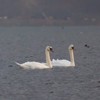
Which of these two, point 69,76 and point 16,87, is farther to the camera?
point 69,76

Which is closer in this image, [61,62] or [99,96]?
[99,96]

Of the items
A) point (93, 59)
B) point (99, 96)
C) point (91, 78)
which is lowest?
point (99, 96)

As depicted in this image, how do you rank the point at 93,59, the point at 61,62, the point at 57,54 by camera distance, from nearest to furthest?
the point at 61,62, the point at 93,59, the point at 57,54

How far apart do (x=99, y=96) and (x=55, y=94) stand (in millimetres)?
2015

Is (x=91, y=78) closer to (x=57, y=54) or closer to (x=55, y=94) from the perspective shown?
(x=55, y=94)

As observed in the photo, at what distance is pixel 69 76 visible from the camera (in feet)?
137

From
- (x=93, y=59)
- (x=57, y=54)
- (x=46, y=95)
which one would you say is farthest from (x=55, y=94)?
(x=57, y=54)

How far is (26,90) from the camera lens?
3622 cm

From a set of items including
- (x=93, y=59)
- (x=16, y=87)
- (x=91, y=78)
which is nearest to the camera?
(x=16, y=87)

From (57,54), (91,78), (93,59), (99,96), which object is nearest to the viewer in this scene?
(99,96)

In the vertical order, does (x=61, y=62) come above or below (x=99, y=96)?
above

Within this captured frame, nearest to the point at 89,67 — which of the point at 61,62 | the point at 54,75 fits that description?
the point at 61,62

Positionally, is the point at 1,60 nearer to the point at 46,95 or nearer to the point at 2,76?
the point at 2,76

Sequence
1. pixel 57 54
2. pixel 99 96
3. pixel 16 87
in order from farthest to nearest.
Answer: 1. pixel 57 54
2. pixel 16 87
3. pixel 99 96
